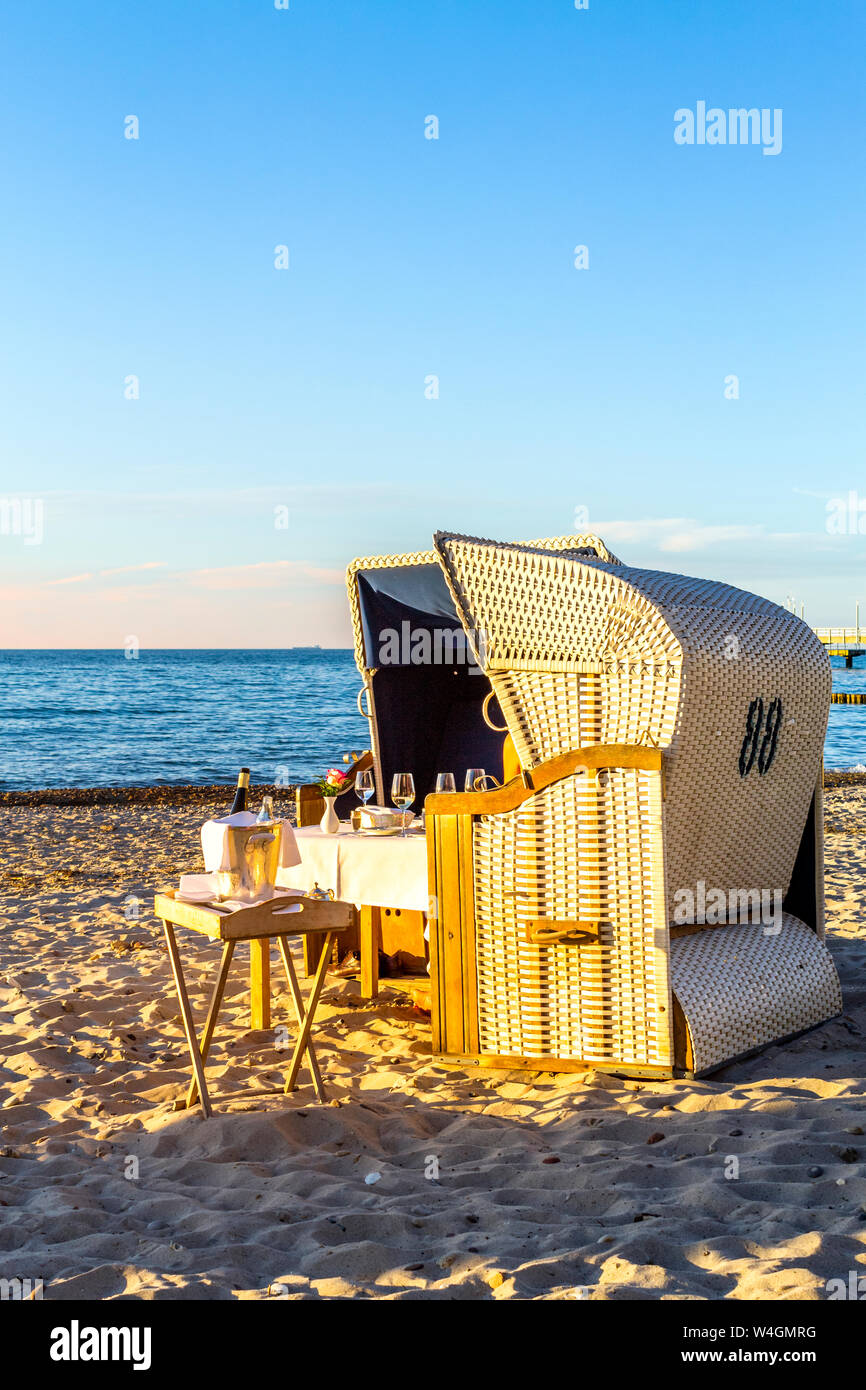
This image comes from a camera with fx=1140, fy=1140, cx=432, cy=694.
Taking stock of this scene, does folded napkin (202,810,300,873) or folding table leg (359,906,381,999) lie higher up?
folded napkin (202,810,300,873)

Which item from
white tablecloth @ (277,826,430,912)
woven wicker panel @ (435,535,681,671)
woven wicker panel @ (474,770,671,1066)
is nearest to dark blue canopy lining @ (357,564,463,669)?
white tablecloth @ (277,826,430,912)

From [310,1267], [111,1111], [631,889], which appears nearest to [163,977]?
[111,1111]

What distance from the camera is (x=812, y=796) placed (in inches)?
223

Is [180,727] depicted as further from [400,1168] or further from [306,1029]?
[400,1168]

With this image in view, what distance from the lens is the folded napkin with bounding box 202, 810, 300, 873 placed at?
14.1 ft

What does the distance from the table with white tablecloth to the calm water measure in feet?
14.8

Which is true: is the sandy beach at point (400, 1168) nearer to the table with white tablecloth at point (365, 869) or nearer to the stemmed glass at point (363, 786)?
the table with white tablecloth at point (365, 869)

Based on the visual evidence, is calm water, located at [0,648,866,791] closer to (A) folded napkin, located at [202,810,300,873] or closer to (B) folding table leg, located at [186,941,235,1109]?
(A) folded napkin, located at [202,810,300,873]

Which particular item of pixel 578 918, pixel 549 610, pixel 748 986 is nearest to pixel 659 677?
pixel 549 610

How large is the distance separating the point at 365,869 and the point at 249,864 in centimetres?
112

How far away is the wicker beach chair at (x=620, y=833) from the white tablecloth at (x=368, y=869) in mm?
324

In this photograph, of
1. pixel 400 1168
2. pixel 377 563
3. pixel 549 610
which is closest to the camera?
pixel 400 1168

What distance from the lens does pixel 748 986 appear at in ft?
15.9

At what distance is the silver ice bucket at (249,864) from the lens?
14.0 ft
